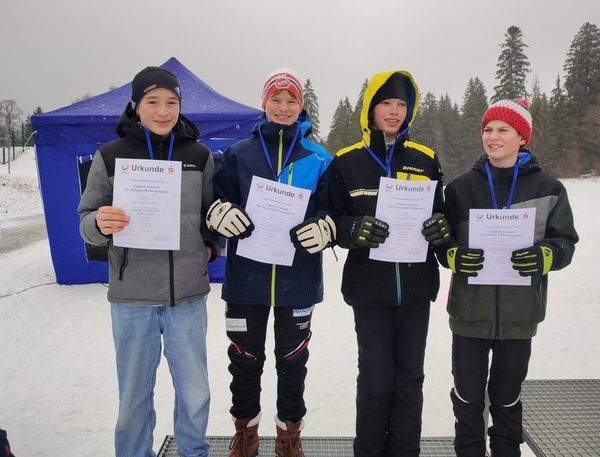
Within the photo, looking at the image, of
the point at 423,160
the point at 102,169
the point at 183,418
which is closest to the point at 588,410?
the point at 423,160

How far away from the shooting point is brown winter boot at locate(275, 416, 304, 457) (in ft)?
7.97

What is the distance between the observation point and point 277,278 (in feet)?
7.57

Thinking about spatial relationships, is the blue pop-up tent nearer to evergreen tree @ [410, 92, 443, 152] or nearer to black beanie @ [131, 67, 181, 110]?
black beanie @ [131, 67, 181, 110]

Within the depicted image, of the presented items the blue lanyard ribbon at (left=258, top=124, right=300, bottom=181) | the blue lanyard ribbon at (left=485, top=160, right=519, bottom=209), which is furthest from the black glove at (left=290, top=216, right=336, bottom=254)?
the blue lanyard ribbon at (left=485, top=160, right=519, bottom=209)

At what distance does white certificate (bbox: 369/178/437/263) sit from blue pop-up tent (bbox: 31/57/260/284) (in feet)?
13.8

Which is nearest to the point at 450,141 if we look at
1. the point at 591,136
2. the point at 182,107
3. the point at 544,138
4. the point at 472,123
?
→ the point at 472,123

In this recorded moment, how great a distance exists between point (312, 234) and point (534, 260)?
3.77ft

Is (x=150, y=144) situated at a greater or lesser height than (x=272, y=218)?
greater

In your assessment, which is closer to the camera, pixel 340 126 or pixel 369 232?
pixel 369 232

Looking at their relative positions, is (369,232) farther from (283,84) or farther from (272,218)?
(283,84)

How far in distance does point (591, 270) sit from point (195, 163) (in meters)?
7.61

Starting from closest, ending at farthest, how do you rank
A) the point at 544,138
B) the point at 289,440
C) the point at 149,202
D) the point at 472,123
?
the point at 149,202, the point at 289,440, the point at 544,138, the point at 472,123

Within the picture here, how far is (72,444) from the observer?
282 centimetres

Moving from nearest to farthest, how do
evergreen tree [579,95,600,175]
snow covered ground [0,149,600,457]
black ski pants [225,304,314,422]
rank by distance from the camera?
black ski pants [225,304,314,422] → snow covered ground [0,149,600,457] → evergreen tree [579,95,600,175]
